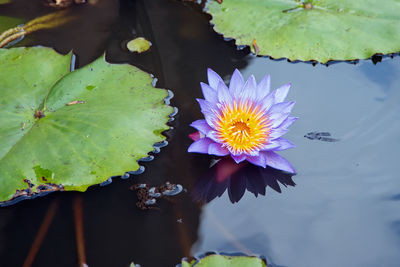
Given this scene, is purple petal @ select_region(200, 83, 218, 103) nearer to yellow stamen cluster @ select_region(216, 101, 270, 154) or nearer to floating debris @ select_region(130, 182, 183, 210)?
yellow stamen cluster @ select_region(216, 101, 270, 154)

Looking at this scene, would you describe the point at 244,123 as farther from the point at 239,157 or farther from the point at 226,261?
the point at 226,261

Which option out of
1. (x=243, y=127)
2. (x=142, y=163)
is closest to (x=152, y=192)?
(x=142, y=163)

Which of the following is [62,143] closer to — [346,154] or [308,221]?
[308,221]

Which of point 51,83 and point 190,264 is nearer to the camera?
point 190,264

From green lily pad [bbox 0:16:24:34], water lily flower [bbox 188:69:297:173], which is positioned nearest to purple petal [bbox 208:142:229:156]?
water lily flower [bbox 188:69:297:173]

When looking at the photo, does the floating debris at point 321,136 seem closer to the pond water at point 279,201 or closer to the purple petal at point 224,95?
the pond water at point 279,201

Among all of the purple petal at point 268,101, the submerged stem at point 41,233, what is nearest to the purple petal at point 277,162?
the purple petal at point 268,101

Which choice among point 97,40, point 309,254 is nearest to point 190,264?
point 309,254
